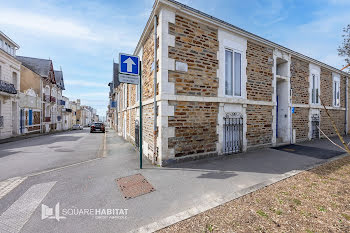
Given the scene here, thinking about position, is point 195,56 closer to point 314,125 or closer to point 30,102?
point 314,125

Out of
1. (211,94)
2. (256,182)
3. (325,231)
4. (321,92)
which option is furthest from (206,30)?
(321,92)

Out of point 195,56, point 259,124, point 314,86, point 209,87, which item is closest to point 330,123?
point 314,86

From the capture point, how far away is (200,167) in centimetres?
454

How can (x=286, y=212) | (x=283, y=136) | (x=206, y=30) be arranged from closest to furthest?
1. (x=286, y=212)
2. (x=206, y=30)
3. (x=283, y=136)

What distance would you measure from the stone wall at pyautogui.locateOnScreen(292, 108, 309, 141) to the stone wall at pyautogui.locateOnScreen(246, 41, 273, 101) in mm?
2717

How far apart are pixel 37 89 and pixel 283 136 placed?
26.9 metres

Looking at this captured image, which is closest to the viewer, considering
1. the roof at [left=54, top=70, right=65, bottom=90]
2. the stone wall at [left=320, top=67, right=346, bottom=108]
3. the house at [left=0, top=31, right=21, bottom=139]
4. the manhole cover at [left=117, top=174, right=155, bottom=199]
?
the manhole cover at [left=117, top=174, right=155, bottom=199]

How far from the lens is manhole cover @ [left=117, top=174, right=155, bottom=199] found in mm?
3141

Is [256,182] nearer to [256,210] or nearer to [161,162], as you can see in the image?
[256,210]

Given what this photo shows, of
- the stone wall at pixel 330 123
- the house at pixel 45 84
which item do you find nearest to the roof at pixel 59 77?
the house at pixel 45 84

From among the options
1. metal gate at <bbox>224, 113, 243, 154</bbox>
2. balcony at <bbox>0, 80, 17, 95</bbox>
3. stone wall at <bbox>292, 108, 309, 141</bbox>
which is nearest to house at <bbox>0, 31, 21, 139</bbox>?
balcony at <bbox>0, 80, 17, 95</bbox>

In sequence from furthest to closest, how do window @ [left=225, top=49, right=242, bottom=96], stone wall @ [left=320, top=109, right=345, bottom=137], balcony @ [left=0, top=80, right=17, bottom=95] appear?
balcony @ [left=0, top=80, right=17, bottom=95]
stone wall @ [left=320, top=109, right=345, bottom=137]
window @ [left=225, top=49, right=242, bottom=96]

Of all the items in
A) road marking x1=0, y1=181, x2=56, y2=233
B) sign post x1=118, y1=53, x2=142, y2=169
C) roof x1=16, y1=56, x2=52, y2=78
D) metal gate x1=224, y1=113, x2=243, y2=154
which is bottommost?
road marking x1=0, y1=181, x2=56, y2=233

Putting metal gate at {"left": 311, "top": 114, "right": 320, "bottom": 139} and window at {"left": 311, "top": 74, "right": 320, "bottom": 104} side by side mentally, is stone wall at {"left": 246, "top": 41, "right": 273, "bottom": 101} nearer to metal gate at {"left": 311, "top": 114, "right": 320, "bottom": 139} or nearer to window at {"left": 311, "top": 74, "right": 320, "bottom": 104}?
window at {"left": 311, "top": 74, "right": 320, "bottom": 104}
